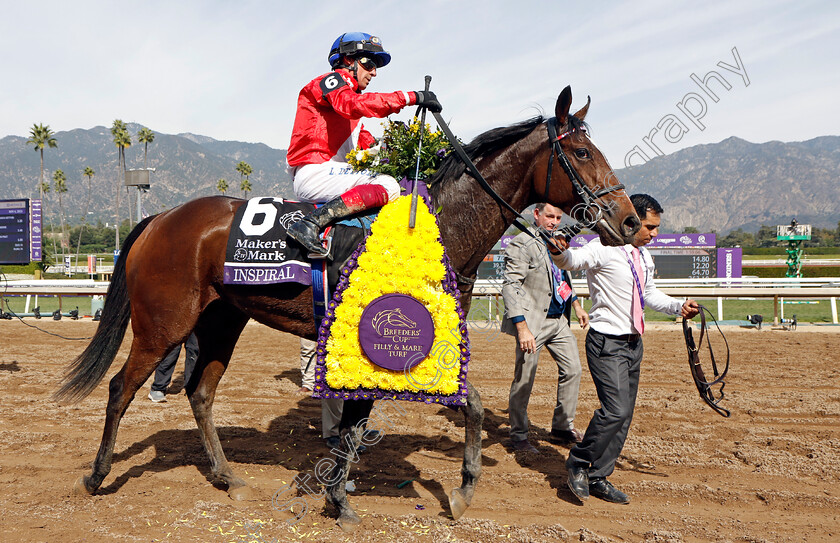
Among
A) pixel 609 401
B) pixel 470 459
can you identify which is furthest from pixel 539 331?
pixel 470 459

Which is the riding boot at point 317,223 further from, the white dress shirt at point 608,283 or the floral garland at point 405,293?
the white dress shirt at point 608,283

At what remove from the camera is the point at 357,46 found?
10.4 ft

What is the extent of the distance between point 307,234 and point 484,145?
3.77 ft

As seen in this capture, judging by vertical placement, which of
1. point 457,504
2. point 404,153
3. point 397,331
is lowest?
point 457,504

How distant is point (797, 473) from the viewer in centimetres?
379

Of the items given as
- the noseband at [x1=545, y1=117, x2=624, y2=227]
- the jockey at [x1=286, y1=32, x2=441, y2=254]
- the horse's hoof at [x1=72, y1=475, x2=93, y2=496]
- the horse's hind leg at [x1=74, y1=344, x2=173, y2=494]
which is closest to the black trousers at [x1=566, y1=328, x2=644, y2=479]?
the noseband at [x1=545, y1=117, x2=624, y2=227]

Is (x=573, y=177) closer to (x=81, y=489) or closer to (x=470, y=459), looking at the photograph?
(x=470, y=459)

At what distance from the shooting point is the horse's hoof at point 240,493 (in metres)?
3.43

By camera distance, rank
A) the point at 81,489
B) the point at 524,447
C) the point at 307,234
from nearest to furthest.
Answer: the point at 307,234
the point at 81,489
the point at 524,447

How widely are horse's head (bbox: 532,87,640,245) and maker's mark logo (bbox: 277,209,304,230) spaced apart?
1.39 metres

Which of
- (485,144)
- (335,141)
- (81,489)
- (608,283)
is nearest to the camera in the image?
(485,144)

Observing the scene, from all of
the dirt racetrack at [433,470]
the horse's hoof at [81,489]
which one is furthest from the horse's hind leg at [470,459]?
the horse's hoof at [81,489]

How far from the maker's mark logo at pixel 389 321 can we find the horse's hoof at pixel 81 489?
7.25 ft

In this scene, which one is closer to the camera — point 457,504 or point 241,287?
point 457,504
